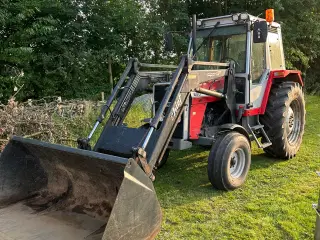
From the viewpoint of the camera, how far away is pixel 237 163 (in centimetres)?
473

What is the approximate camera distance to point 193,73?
4.22 m

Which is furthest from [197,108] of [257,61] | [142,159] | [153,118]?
[142,159]

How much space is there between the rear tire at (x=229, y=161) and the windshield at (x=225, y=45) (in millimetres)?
1253

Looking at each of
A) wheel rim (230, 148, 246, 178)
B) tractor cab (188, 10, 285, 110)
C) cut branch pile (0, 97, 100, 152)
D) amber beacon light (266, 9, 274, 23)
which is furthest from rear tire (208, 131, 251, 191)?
cut branch pile (0, 97, 100, 152)

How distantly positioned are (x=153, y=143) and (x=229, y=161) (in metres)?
1.23

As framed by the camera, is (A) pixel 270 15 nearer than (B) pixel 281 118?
Yes

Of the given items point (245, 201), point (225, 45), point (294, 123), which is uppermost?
point (225, 45)

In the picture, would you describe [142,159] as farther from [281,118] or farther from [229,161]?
[281,118]

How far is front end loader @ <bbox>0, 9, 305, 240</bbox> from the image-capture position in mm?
3078

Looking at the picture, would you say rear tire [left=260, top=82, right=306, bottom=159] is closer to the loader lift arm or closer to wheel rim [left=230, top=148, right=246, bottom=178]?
wheel rim [left=230, top=148, right=246, bottom=178]

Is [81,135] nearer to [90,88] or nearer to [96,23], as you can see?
[90,88]

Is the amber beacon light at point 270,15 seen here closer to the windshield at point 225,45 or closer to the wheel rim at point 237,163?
the windshield at point 225,45

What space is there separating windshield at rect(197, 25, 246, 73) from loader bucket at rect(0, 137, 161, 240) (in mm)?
2934

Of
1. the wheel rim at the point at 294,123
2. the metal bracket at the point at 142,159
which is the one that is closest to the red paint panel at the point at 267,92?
the wheel rim at the point at 294,123
